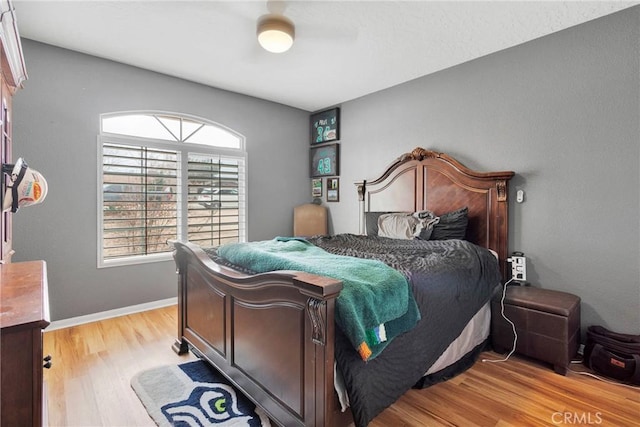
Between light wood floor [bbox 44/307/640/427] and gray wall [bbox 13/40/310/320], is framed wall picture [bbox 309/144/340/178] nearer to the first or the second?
gray wall [bbox 13/40/310/320]

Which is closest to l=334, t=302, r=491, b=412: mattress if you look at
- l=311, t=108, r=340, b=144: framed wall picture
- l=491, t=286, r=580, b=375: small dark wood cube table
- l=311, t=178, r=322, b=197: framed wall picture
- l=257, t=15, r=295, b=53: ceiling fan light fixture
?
l=491, t=286, r=580, b=375: small dark wood cube table

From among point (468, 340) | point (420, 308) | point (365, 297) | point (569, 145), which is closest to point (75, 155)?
point (365, 297)

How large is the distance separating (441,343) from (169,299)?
2981 millimetres

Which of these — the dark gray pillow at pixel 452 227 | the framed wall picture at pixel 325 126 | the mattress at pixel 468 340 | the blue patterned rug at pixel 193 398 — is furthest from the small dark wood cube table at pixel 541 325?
the framed wall picture at pixel 325 126

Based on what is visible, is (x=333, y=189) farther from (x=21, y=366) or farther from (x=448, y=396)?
(x=21, y=366)

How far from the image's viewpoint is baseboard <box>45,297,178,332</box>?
9.78ft

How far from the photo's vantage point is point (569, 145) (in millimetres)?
2564

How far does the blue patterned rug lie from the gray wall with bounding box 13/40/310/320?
4.89 ft

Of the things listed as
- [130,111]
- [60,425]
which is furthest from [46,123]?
[60,425]

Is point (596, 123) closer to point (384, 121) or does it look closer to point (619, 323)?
point (619, 323)

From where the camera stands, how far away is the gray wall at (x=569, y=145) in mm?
2316

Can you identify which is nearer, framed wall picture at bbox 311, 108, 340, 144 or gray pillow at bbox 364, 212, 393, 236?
gray pillow at bbox 364, 212, 393, 236

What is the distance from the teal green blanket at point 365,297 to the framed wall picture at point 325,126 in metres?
2.94

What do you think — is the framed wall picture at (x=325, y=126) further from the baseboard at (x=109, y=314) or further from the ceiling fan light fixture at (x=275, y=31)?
the baseboard at (x=109, y=314)
